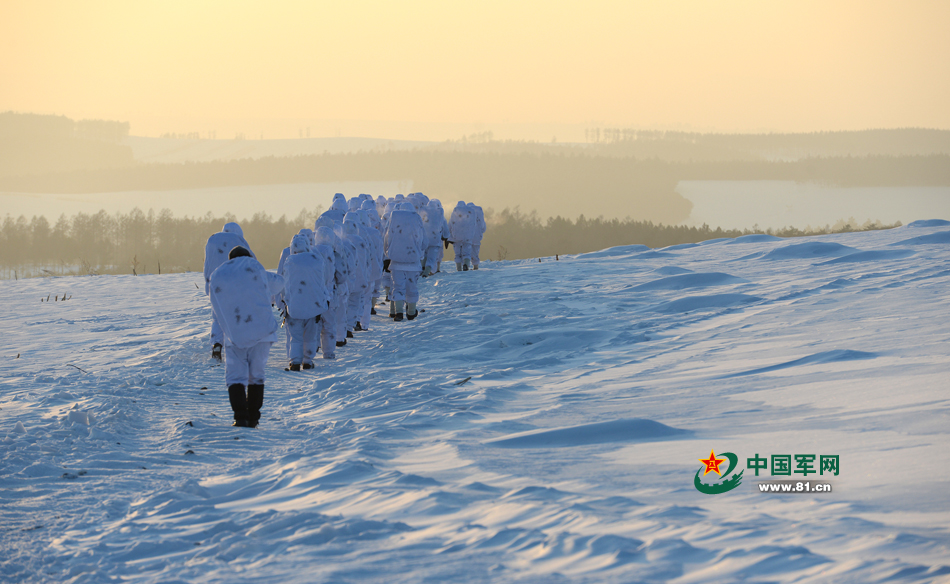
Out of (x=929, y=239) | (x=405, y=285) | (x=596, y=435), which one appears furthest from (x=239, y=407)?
(x=929, y=239)

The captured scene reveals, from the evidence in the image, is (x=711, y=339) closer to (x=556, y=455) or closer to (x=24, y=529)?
(x=556, y=455)

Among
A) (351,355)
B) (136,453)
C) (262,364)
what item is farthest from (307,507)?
(351,355)

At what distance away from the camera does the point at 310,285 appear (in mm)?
10852

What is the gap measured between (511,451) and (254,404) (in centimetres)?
289

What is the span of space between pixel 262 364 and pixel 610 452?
3.71m

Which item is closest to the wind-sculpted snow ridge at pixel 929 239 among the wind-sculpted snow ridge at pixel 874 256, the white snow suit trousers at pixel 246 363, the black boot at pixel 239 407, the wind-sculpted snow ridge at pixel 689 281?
the wind-sculpted snow ridge at pixel 874 256

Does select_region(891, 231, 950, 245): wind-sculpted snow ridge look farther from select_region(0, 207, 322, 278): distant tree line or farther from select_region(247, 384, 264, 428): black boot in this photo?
select_region(0, 207, 322, 278): distant tree line

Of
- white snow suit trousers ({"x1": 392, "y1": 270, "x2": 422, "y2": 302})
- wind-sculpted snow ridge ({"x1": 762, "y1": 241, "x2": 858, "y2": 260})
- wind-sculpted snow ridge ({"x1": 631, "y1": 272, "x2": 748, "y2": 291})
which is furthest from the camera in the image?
wind-sculpted snow ridge ({"x1": 762, "y1": 241, "x2": 858, "y2": 260})

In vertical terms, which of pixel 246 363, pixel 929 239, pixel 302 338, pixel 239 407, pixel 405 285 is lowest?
pixel 239 407

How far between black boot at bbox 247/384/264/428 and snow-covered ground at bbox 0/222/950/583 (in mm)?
110

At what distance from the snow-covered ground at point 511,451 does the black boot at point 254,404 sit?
110 millimetres

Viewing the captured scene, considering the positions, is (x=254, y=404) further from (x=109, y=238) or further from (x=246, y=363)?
(x=109, y=238)

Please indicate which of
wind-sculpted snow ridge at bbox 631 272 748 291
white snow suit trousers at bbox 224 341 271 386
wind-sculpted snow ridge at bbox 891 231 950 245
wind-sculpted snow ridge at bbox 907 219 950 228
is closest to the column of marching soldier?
white snow suit trousers at bbox 224 341 271 386

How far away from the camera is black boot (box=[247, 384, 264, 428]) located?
24.3 ft
